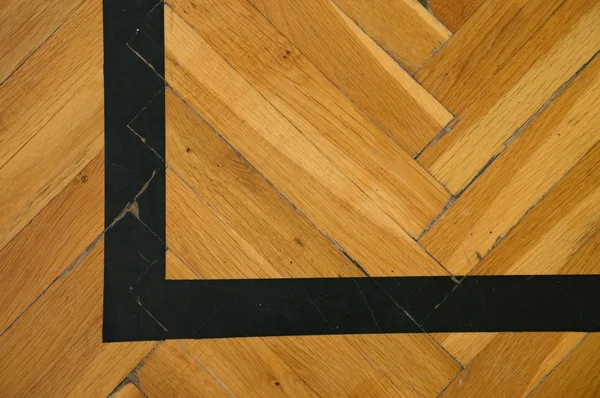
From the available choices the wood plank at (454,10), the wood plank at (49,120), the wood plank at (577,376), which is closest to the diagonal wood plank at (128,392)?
the wood plank at (49,120)

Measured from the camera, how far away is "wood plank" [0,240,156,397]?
795 mm

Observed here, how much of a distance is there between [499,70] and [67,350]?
73 centimetres

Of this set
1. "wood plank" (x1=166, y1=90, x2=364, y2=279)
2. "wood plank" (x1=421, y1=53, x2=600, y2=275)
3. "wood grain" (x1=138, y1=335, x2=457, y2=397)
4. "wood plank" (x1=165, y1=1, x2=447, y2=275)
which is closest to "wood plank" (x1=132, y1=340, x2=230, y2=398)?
"wood grain" (x1=138, y1=335, x2=457, y2=397)

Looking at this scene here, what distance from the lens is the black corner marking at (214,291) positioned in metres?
0.80

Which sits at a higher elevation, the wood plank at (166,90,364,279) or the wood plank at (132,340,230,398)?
the wood plank at (166,90,364,279)

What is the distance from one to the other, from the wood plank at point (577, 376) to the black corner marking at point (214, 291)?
3 cm

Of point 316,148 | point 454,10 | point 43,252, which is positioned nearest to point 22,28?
point 43,252

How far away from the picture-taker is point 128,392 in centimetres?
80

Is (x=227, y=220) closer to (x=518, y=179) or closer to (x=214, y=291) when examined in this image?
(x=214, y=291)

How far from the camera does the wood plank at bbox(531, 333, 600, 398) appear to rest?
808 millimetres

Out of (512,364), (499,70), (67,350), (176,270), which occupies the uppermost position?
(499,70)

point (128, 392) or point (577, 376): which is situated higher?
point (577, 376)

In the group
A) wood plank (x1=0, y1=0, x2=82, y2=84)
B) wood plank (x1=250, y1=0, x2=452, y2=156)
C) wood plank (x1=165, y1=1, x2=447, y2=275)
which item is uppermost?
wood plank (x1=250, y1=0, x2=452, y2=156)

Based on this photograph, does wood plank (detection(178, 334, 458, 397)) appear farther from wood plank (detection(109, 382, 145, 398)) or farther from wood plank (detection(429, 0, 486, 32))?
wood plank (detection(429, 0, 486, 32))
